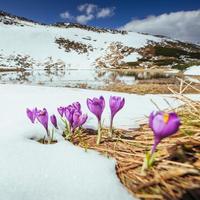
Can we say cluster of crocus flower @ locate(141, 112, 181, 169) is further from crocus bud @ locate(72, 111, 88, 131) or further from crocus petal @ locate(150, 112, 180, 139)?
crocus bud @ locate(72, 111, 88, 131)

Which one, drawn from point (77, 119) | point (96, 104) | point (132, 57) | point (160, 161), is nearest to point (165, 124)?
point (160, 161)

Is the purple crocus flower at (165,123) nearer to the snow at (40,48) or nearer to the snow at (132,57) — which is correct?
the snow at (40,48)

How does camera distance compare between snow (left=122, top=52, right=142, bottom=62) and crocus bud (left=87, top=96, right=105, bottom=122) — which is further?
snow (left=122, top=52, right=142, bottom=62)

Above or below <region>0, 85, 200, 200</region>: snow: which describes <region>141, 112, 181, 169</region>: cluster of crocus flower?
above

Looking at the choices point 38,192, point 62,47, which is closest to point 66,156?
point 38,192

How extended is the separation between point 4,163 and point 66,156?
35 cm

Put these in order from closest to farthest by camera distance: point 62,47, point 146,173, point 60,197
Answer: point 60,197 → point 146,173 → point 62,47

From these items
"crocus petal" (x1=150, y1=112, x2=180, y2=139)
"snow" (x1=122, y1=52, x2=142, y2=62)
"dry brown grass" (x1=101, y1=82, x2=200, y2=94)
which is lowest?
"crocus petal" (x1=150, y1=112, x2=180, y2=139)

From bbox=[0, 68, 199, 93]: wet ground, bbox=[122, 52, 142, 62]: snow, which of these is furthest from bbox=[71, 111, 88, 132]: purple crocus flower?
bbox=[122, 52, 142, 62]: snow

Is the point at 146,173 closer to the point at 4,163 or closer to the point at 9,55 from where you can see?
the point at 4,163

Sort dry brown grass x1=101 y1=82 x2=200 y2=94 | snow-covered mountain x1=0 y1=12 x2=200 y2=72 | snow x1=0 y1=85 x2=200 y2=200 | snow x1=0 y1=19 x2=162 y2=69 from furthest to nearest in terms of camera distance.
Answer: snow x1=0 y1=19 x2=162 y2=69 → snow-covered mountain x1=0 y1=12 x2=200 y2=72 → dry brown grass x1=101 y1=82 x2=200 y2=94 → snow x1=0 y1=85 x2=200 y2=200

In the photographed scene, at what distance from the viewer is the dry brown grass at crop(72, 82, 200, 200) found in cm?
158

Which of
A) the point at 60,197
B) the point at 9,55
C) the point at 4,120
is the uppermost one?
the point at 9,55

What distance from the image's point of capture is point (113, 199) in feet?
5.00
